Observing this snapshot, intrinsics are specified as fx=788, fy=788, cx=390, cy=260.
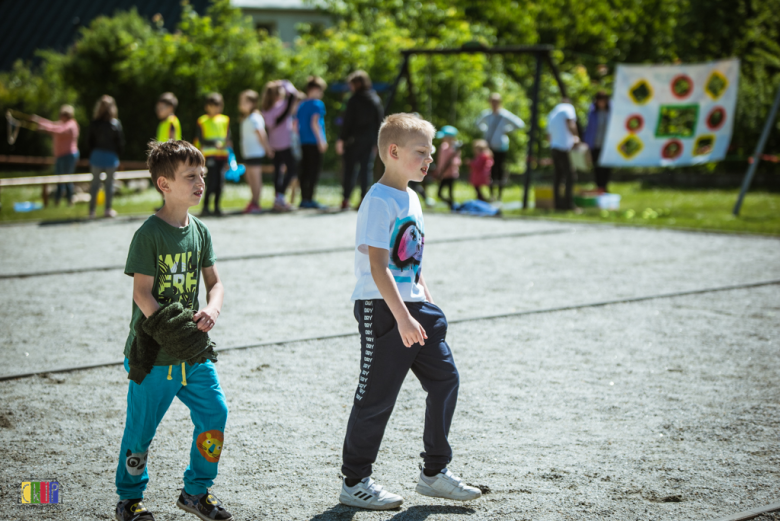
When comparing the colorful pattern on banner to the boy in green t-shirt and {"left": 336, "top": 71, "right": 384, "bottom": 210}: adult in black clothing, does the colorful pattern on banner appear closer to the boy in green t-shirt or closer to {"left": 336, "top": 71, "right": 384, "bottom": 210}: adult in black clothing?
{"left": 336, "top": 71, "right": 384, "bottom": 210}: adult in black clothing

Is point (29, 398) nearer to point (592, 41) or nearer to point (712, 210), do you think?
point (712, 210)

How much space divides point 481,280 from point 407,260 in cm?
455

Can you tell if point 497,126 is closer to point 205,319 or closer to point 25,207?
point 25,207

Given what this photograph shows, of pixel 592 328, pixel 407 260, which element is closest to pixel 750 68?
pixel 592 328

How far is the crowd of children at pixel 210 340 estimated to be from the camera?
2.86m

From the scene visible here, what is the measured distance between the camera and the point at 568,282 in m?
7.38

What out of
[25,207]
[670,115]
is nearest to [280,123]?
[25,207]

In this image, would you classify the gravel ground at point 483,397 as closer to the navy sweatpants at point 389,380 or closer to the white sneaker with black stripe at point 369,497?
the white sneaker with black stripe at point 369,497

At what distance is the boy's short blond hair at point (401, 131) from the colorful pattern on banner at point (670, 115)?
12.4m

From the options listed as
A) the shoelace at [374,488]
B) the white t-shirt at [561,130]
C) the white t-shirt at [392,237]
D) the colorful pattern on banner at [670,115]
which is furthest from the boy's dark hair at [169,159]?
the colorful pattern on banner at [670,115]

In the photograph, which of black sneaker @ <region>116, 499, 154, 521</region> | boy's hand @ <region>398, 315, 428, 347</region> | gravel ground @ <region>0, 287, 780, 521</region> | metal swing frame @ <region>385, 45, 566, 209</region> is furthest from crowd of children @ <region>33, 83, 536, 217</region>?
boy's hand @ <region>398, 315, 428, 347</region>

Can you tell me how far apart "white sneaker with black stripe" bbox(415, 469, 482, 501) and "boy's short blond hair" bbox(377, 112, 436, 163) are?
4.16 ft

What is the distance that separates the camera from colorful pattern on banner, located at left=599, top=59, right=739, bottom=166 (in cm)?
1407

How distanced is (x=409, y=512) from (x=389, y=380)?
0.52 meters
